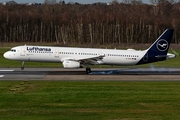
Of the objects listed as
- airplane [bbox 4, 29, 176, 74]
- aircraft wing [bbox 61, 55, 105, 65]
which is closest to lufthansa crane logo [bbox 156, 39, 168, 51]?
airplane [bbox 4, 29, 176, 74]

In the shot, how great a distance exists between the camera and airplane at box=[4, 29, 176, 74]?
53250mm

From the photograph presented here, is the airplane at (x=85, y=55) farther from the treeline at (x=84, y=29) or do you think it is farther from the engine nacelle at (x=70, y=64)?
the treeline at (x=84, y=29)

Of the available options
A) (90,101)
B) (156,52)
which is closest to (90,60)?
(156,52)

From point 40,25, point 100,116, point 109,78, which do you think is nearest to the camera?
point 100,116

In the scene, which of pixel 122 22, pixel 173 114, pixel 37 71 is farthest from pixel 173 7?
pixel 173 114

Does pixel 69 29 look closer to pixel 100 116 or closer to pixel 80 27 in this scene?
pixel 80 27

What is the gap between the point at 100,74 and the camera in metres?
53.4

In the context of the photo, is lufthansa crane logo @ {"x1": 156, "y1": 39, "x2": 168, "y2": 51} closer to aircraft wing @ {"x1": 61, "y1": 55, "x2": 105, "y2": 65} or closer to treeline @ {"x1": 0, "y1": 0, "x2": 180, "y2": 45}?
aircraft wing @ {"x1": 61, "y1": 55, "x2": 105, "y2": 65}

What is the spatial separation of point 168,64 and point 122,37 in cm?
6008

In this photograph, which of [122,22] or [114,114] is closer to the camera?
[114,114]

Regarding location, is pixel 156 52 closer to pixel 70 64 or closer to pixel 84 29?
pixel 70 64

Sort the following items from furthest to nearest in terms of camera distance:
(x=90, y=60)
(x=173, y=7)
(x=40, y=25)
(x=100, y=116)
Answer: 1. (x=173, y=7)
2. (x=40, y=25)
3. (x=90, y=60)
4. (x=100, y=116)

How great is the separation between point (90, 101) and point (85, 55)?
20683 mm

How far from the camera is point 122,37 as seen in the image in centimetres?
12800
